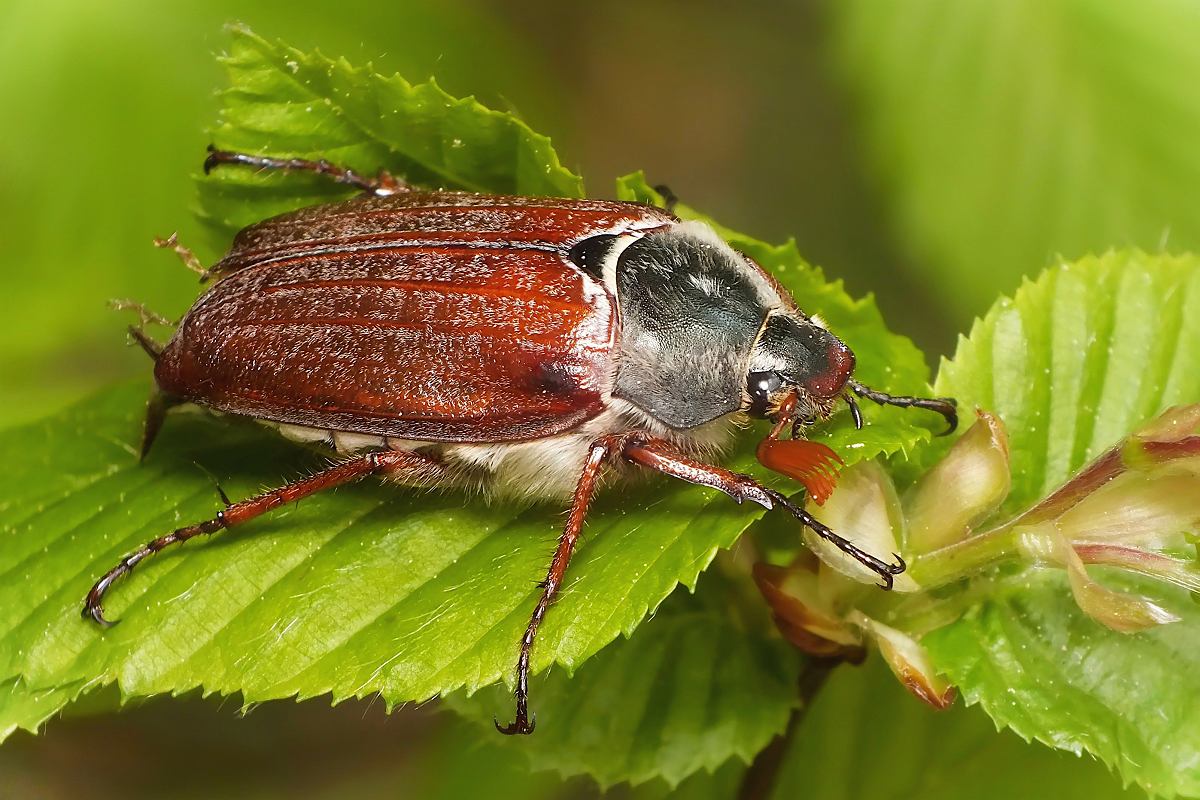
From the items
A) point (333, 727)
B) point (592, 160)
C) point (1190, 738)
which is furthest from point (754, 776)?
point (592, 160)

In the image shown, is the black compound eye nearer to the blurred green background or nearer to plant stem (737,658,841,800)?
plant stem (737,658,841,800)

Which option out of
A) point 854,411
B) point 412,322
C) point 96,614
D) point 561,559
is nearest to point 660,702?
point 561,559

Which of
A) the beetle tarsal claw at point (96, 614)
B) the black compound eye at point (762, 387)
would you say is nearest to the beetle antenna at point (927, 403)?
the black compound eye at point (762, 387)

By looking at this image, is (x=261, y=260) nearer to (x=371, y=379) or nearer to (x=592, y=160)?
(x=371, y=379)

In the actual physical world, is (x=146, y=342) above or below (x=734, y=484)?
below

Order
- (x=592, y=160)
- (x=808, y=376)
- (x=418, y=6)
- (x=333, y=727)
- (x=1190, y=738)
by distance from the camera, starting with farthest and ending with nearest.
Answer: (x=592, y=160), (x=333, y=727), (x=418, y=6), (x=808, y=376), (x=1190, y=738)

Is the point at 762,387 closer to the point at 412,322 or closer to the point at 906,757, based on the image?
the point at 412,322
